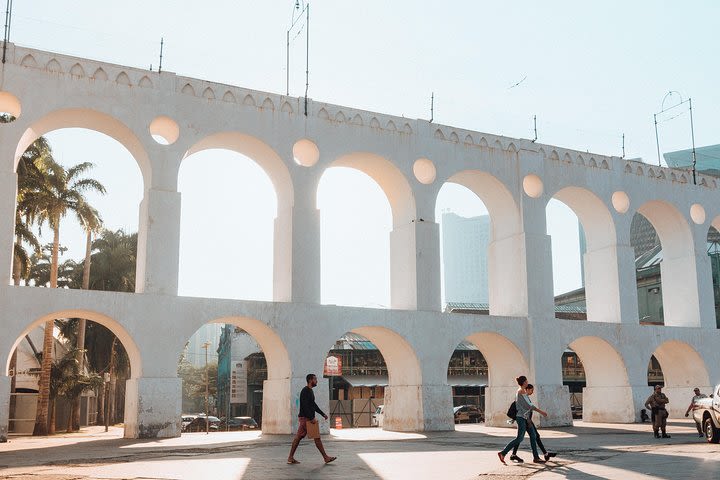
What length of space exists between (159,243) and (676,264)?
69.7ft

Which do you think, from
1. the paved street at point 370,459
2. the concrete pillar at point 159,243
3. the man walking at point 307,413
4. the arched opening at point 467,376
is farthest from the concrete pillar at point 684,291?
the man walking at point 307,413

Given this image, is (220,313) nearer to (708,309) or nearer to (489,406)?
(489,406)

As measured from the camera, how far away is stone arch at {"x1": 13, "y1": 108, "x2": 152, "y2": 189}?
22.4 m

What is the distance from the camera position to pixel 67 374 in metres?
34.3

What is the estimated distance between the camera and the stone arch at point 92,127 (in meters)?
22.4

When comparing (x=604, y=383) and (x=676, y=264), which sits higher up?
(x=676, y=264)

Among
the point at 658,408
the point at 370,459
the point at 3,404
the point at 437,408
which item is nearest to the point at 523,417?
the point at 370,459

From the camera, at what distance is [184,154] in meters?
23.5

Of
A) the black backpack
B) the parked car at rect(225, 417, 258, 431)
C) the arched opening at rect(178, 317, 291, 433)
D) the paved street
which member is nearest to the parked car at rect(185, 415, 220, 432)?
the arched opening at rect(178, 317, 291, 433)

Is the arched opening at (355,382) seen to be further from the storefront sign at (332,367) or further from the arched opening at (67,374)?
the arched opening at (67,374)

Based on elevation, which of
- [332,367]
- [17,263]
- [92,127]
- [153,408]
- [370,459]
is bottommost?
[370,459]

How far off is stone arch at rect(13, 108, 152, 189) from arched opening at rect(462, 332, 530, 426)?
11943 mm

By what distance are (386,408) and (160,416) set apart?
788 cm

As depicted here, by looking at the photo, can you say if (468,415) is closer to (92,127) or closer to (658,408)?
(658,408)
